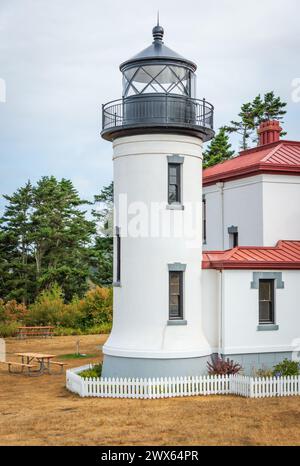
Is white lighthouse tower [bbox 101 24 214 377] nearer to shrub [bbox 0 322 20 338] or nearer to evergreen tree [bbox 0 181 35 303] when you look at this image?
shrub [bbox 0 322 20 338]

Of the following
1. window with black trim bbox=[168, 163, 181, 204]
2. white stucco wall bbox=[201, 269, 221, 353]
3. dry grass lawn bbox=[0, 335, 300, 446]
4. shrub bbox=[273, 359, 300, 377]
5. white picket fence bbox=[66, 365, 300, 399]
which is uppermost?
window with black trim bbox=[168, 163, 181, 204]

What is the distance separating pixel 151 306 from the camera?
67.9 ft

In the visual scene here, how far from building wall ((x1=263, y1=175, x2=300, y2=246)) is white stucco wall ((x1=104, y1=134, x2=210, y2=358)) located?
4527 mm

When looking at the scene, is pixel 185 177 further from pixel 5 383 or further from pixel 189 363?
pixel 5 383

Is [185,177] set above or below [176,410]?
above

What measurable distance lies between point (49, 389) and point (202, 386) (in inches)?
196

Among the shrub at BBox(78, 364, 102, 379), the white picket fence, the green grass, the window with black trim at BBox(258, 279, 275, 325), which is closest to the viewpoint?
the white picket fence

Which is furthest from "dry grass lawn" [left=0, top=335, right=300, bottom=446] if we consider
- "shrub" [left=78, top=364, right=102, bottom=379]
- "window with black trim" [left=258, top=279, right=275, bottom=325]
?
"window with black trim" [left=258, top=279, right=275, bottom=325]

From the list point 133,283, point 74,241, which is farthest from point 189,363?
point 74,241

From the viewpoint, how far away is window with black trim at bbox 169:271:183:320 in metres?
21.1

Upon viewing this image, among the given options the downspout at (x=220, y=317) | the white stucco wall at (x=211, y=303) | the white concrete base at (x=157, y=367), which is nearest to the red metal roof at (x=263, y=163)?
the white stucco wall at (x=211, y=303)

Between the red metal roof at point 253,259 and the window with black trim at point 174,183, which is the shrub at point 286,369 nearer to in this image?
the red metal roof at point 253,259

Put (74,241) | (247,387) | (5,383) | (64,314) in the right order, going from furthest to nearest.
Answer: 1. (74,241)
2. (64,314)
3. (5,383)
4. (247,387)
